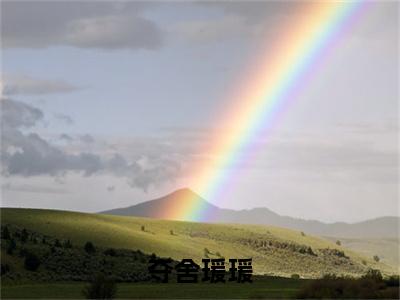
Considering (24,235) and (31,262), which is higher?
(24,235)

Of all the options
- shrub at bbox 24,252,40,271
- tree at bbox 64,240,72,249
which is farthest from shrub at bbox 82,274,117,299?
tree at bbox 64,240,72,249

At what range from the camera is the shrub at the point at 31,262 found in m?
101

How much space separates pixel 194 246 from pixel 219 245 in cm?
986

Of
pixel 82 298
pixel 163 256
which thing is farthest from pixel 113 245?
pixel 82 298

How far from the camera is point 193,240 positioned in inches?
6531

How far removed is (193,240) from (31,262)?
6640 centimetres

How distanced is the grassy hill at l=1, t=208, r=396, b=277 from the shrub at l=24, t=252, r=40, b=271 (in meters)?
26.7

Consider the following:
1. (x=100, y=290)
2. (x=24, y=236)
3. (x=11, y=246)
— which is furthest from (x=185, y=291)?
(x=24, y=236)

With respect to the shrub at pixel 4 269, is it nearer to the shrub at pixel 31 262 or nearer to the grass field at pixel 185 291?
the shrub at pixel 31 262

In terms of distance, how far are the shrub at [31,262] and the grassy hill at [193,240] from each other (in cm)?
2675

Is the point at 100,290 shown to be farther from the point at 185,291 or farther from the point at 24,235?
the point at 24,235

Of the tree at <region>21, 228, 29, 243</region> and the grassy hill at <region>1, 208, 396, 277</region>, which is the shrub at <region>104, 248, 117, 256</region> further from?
the grassy hill at <region>1, 208, 396, 277</region>

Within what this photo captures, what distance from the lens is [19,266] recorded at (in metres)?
100

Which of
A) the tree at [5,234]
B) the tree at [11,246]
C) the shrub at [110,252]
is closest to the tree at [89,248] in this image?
the shrub at [110,252]
